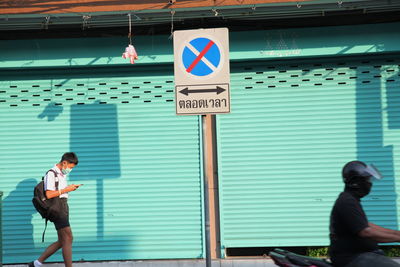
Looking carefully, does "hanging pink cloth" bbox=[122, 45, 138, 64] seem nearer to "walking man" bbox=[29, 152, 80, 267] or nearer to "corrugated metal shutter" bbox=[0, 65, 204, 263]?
"corrugated metal shutter" bbox=[0, 65, 204, 263]

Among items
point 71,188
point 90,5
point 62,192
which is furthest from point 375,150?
point 90,5

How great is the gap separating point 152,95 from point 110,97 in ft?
2.34

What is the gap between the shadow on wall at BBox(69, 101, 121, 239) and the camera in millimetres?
9781

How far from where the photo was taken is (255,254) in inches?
386

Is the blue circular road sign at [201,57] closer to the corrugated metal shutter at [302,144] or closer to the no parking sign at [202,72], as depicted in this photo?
the no parking sign at [202,72]

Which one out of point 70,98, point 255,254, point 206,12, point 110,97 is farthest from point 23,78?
point 255,254

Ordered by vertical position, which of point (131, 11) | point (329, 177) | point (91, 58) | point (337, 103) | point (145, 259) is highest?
point (131, 11)

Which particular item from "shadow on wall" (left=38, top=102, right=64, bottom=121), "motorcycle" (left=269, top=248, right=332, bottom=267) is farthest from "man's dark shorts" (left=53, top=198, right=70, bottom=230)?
"motorcycle" (left=269, top=248, right=332, bottom=267)

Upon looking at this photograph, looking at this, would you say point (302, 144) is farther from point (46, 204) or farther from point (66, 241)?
point (46, 204)

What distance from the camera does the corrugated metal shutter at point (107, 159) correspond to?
9695 millimetres

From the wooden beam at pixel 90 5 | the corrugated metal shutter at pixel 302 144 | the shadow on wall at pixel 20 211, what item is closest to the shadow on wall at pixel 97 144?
the shadow on wall at pixel 20 211

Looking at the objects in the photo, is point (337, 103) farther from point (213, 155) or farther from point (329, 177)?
point (213, 155)

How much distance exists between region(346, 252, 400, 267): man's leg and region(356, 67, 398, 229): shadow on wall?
5.03 m

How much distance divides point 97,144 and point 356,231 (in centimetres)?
606
